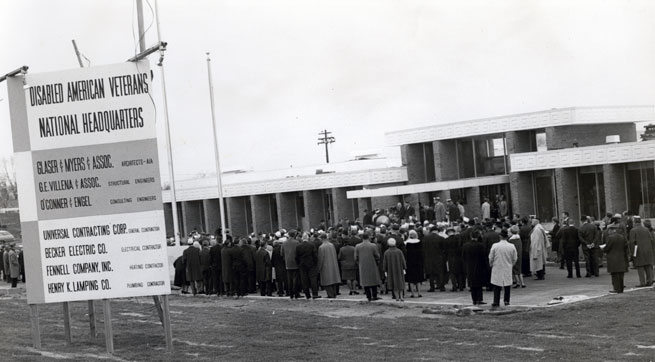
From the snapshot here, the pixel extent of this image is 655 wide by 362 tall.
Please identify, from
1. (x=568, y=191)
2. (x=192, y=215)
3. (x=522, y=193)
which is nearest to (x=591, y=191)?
(x=568, y=191)

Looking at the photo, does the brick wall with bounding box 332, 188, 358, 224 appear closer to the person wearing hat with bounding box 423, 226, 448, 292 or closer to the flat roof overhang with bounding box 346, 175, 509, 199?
the flat roof overhang with bounding box 346, 175, 509, 199

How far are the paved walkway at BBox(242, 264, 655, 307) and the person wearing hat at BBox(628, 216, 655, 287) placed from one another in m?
0.42

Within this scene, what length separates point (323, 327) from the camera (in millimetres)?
17922

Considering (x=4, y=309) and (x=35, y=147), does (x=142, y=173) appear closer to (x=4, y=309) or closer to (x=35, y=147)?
(x=35, y=147)

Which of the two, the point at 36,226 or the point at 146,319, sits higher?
the point at 36,226

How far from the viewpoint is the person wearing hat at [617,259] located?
816 inches

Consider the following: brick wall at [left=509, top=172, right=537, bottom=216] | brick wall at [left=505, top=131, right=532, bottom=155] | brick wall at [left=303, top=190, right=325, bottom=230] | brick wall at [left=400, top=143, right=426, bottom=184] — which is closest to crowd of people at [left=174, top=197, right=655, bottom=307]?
brick wall at [left=509, top=172, right=537, bottom=216]

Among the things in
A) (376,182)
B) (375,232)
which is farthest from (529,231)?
(376,182)

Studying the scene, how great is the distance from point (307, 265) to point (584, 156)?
21741mm

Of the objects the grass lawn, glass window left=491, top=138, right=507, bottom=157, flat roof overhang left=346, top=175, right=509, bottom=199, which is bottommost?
the grass lawn

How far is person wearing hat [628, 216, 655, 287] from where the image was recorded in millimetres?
21516

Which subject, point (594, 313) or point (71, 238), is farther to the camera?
point (594, 313)

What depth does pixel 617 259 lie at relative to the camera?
20719 millimetres

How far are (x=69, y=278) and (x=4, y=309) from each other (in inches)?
460
